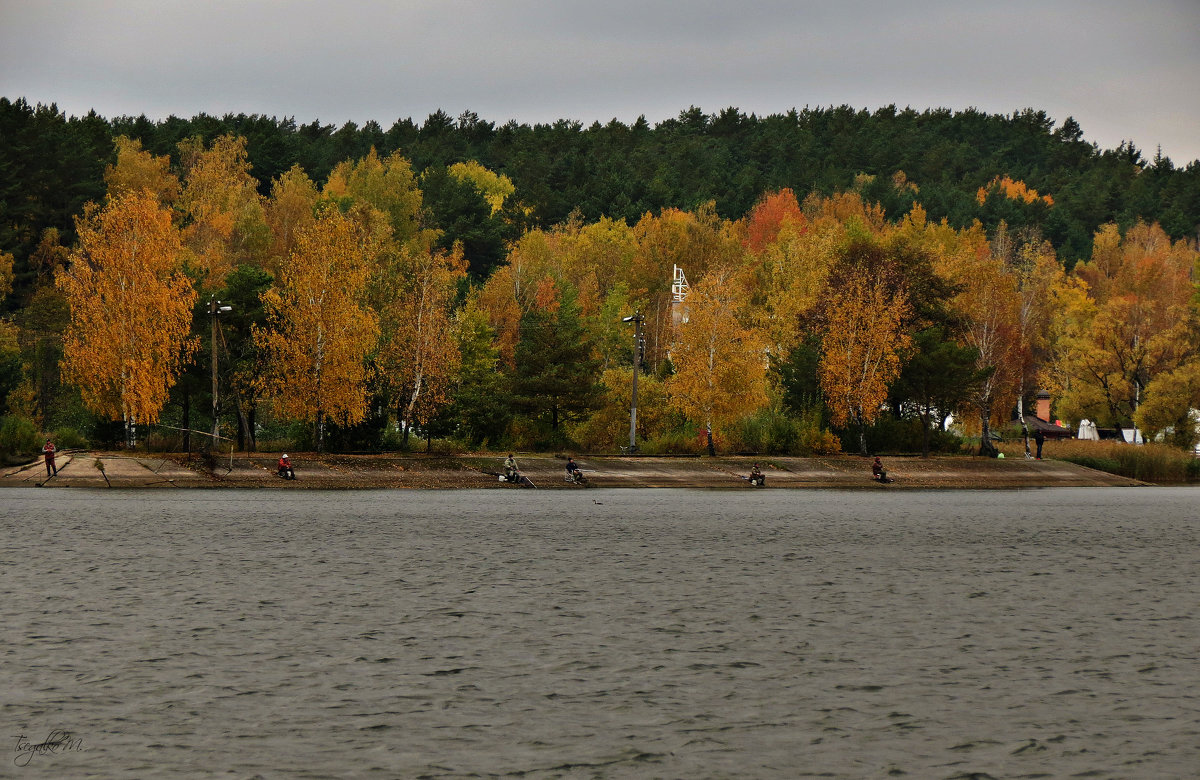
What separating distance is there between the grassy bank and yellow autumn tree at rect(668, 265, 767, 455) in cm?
2222

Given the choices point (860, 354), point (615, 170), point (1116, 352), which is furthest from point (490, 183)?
point (860, 354)

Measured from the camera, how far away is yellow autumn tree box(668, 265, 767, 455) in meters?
66.6

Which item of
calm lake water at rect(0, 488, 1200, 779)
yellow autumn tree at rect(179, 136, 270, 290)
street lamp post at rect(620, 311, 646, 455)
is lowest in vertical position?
calm lake water at rect(0, 488, 1200, 779)

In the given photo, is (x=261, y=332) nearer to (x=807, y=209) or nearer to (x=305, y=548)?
(x=305, y=548)

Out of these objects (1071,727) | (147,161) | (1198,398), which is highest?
(147,161)

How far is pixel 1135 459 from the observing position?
76875mm

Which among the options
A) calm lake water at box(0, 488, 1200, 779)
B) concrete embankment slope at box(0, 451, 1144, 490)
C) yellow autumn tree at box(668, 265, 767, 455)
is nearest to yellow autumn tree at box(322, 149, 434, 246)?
yellow autumn tree at box(668, 265, 767, 455)

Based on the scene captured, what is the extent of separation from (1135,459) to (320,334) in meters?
50.4

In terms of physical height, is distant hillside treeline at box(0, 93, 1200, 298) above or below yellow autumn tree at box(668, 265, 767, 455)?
above

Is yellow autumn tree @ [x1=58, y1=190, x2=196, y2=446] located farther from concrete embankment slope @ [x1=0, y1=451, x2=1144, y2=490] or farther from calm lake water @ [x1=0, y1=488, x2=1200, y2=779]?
calm lake water @ [x1=0, y1=488, x2=1200, y2=779]

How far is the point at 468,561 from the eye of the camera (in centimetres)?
2994

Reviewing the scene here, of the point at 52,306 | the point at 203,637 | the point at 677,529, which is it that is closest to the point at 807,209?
the point at 52,306

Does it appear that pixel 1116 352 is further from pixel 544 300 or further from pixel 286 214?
pixel 286 214

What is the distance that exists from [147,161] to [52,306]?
29.1 metres
